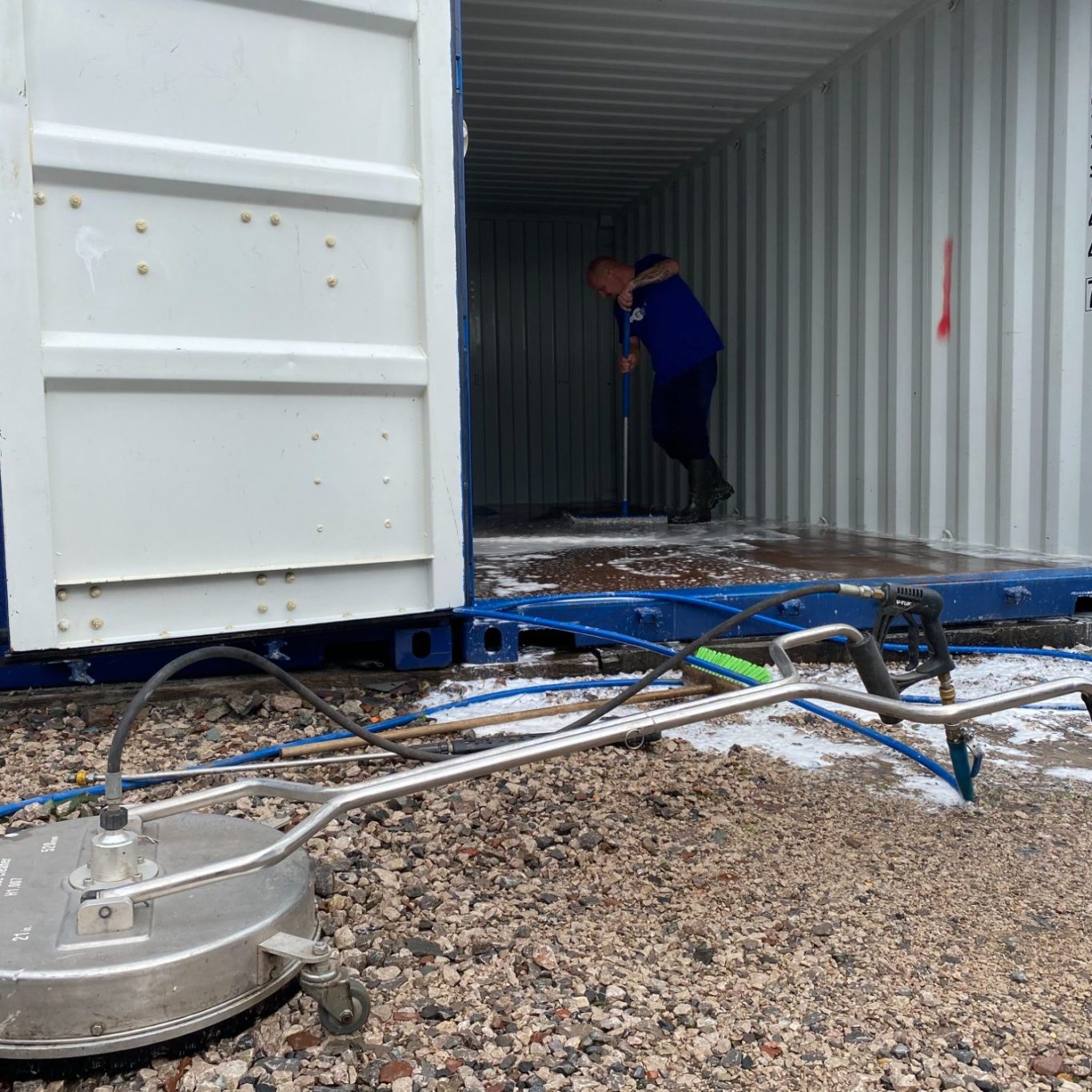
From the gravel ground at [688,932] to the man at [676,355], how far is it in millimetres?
4826

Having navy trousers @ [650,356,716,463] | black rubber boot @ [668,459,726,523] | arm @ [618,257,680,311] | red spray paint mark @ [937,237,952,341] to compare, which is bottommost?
black rubber boot @ [668,459,726,523]

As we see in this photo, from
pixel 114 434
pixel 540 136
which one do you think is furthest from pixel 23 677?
pixel 540 136

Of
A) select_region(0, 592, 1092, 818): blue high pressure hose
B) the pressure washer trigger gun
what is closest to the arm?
select_region(0, 592, 1092, 818): blue high pressure hose

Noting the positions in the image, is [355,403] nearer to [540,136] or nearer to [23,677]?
[23,677]

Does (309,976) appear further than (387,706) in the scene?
No

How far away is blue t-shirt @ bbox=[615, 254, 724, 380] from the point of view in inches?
295

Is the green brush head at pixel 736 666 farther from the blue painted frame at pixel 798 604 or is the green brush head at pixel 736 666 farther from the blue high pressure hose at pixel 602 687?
the blue painted frame at pixel 798 604

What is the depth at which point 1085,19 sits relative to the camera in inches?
192

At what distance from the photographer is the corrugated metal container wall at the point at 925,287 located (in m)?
5.12

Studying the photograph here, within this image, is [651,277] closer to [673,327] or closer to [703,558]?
[673,327]

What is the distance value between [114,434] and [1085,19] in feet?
15.8

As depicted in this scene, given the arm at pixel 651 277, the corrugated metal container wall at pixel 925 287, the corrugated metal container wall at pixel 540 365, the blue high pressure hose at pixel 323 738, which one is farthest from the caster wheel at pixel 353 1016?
the corrugated metal container wall at pixel 540 365

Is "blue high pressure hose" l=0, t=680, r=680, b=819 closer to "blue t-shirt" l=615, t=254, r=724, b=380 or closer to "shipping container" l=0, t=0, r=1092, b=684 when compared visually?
"shipping container" l=0, t=0, r=1092, b=684

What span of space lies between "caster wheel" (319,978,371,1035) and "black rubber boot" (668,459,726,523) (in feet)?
20.5
